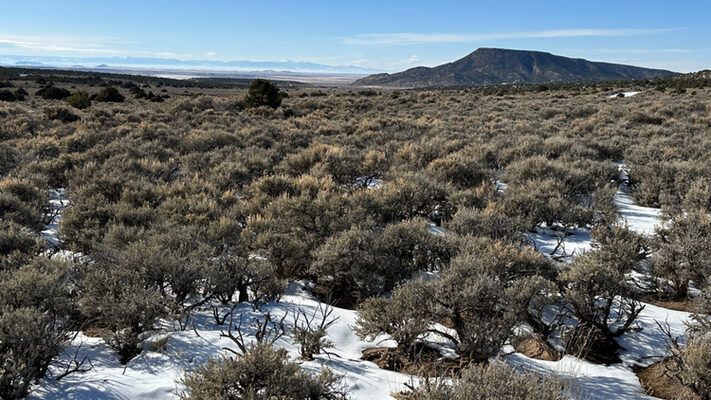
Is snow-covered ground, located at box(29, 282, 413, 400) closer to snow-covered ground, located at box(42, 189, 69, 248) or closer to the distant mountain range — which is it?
snow-covered ground, located at box(42, 189, 69, 248)

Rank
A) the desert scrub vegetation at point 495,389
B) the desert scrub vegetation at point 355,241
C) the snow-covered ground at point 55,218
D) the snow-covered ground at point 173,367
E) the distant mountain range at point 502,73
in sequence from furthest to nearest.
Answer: the distant mountain range at point 502,73, the snow-covered ground at point 55,218, the desert scrub vegetation at point 355,241, the snow-covered ground at point 173,367, the desert scrub vegetation at point 495,389

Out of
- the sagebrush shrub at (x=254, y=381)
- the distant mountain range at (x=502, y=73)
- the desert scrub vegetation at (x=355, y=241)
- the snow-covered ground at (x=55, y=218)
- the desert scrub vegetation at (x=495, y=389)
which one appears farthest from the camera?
the distant mountain range at (x=502, y=73)

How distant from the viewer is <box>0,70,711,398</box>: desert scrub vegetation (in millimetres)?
3623

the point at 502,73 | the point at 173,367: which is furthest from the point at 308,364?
the point at 502,73

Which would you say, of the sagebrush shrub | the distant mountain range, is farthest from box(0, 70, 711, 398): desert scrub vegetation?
the distant mountain range

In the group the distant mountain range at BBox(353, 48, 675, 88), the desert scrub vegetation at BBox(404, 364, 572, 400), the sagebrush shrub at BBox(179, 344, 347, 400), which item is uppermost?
the distant mountain range at BBox(353, 48, 675, 88)

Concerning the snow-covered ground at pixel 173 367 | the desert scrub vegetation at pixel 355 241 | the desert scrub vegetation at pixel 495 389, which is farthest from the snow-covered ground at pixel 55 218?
the desert scrub vegetation at pixel 495 389

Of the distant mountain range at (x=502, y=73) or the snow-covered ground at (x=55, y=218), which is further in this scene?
the distant mountain range at (x=502, y=73)

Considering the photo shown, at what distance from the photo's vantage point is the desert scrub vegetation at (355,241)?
362 cm

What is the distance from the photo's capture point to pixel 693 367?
2.84 m

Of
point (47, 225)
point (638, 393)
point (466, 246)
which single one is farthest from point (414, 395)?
point (47, 225)

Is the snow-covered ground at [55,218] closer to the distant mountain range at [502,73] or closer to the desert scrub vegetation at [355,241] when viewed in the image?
the desert scrub vegetation at [355,241]

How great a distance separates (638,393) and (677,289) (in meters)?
2.17

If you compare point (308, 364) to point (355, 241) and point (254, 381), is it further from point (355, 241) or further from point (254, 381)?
point (355, 241)
